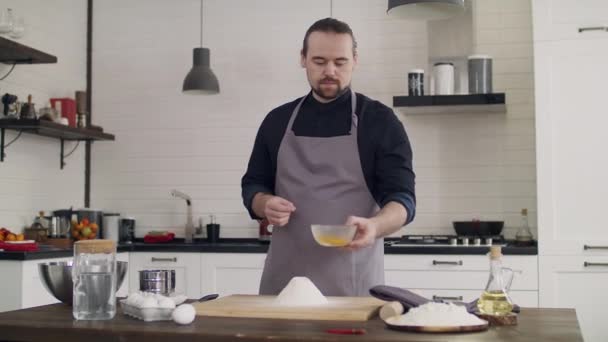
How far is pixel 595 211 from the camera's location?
4691 mm

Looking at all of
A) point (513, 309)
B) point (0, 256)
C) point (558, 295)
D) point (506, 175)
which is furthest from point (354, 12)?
point (513, 309)

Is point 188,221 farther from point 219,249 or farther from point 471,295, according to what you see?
point 471,295

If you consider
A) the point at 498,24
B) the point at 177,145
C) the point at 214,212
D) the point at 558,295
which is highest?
the point at 498,24

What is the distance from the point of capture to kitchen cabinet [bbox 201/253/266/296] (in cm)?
511

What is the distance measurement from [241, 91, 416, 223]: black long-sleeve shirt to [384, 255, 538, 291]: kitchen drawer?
200 centimetres

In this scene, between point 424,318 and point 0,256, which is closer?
point 424,318

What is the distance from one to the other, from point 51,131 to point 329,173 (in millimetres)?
3045

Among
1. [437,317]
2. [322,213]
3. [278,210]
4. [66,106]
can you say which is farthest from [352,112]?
[66,106]

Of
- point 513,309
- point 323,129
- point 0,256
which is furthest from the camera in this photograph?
point 0,256

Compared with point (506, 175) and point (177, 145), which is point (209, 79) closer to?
point (177, 145)

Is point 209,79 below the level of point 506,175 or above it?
above

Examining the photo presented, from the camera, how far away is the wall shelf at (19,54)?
473 centimetres

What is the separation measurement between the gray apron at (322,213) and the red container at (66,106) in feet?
9.98

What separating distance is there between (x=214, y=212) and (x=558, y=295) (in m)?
2.36
